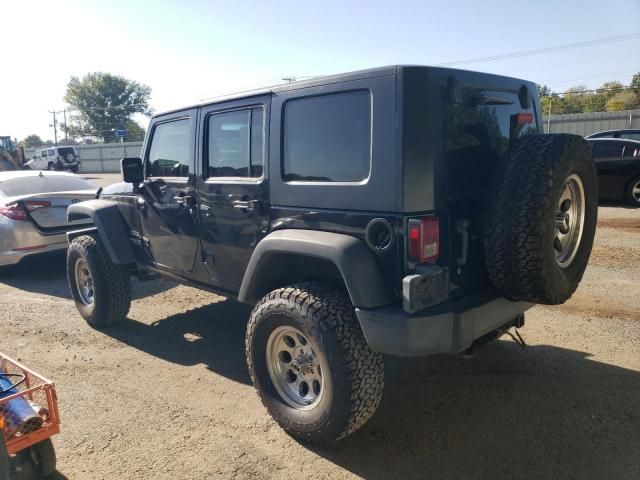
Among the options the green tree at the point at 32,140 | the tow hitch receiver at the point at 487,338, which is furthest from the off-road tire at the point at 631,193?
the green tree at the point at 32,140

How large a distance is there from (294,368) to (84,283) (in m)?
3.19

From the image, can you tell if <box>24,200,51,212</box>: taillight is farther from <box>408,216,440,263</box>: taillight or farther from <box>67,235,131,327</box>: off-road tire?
<box>408,216,440,263</box>: taillight

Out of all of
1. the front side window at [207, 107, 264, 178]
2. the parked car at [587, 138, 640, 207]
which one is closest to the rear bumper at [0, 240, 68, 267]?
the front side window at [207, 107, 264, 178]

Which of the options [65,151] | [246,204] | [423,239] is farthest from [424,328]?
[65,151]

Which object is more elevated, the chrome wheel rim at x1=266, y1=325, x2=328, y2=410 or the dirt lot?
the chrome wheel rim at x1=266, y1=325, x2=328, y2=410

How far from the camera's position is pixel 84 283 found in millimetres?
5250

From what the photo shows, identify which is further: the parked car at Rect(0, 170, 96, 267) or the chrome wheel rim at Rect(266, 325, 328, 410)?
the parked car at Rect(0, 170, 96, 267)

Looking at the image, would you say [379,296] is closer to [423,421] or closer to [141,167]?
[423,421]

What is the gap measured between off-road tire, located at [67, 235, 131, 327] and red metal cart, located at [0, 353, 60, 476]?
6.69 ft

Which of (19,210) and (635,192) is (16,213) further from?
(635,192)

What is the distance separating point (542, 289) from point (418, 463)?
46.1 inches

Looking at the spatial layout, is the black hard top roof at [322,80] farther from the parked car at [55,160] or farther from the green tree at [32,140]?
the green tree at [32,140]

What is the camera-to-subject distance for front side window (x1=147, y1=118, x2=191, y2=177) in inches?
A: 157

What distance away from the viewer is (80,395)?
3.71m
